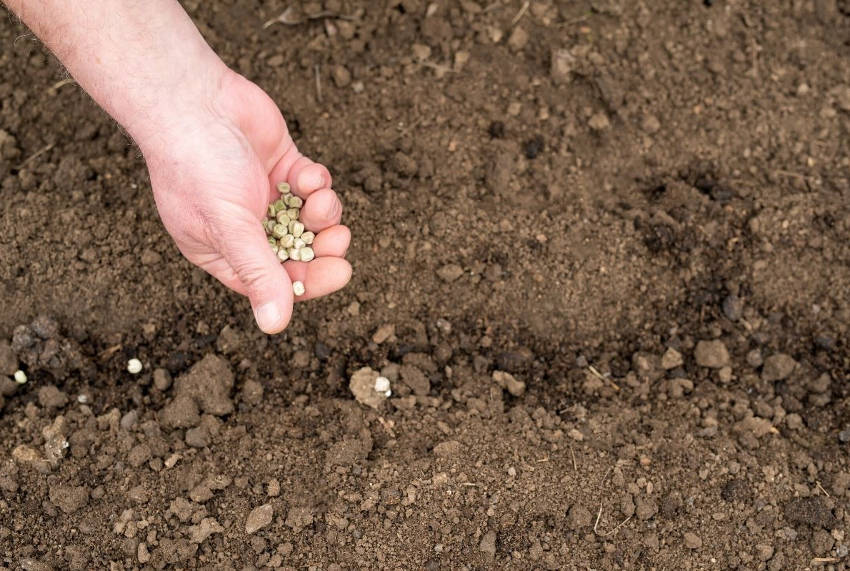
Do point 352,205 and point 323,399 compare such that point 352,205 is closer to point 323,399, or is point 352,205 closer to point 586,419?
point 323,399

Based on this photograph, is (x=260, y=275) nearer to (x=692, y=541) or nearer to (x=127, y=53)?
(x=127, y=53)

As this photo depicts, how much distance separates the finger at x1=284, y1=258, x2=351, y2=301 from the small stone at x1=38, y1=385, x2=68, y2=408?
0.99 metres

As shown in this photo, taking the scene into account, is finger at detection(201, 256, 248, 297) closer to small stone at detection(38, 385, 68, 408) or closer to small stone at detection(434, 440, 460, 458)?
small stone at detection(38, 385, 68, 408)

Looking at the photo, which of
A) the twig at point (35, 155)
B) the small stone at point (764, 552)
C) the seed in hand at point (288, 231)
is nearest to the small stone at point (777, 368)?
the small stone at point (764, 552)

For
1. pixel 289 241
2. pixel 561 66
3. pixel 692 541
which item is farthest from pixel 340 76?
pixel 692 541

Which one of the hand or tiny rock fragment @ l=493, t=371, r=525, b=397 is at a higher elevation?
the hand

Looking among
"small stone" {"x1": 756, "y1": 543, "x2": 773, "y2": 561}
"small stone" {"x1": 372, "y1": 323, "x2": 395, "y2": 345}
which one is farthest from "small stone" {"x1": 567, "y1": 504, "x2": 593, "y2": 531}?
"small stone" {"x1": 372, "y1": 323, "x2": 395, "y2": 345}

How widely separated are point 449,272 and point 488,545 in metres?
1.05

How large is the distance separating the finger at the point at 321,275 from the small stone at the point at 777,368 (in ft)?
5.51

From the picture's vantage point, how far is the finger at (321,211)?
2.87 m

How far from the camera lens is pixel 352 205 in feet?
11.1

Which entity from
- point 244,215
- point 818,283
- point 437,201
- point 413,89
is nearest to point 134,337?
point 244,215

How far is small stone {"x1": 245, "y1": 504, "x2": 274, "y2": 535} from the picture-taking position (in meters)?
2.83

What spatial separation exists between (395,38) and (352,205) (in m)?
0.91
